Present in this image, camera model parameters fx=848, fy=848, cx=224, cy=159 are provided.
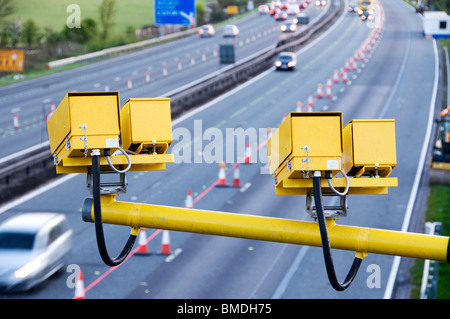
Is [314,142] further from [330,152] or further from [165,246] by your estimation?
[165,246]

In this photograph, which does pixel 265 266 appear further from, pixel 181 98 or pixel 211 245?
pixel 181 98

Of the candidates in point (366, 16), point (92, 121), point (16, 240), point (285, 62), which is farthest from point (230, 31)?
point (92, 121)

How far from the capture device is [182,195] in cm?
2947

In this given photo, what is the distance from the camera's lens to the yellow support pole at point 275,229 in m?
5.33

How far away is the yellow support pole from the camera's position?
533 cm

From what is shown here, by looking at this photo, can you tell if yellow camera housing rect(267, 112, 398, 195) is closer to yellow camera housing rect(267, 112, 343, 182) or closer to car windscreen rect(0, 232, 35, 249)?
yellow camera housing rect(267, 112, 343, 182)

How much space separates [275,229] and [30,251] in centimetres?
1393

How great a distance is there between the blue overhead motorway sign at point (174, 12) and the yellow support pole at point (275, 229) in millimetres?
39428

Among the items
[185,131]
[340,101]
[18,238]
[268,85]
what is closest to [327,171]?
[18,238]

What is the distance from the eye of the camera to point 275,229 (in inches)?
220

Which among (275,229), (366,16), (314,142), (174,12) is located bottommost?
(366,16)

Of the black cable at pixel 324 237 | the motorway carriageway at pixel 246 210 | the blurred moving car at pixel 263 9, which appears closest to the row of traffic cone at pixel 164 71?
the motorway carriageway at pixel 246 210

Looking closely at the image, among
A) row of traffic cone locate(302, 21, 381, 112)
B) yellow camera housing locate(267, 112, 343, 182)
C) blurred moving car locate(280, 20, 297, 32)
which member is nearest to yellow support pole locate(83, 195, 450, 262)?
yellow camera housing locate(267, 112, 343, 182)

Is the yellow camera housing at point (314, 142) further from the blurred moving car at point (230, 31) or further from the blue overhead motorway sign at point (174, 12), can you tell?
the blurred moving car at point (230, 31)
